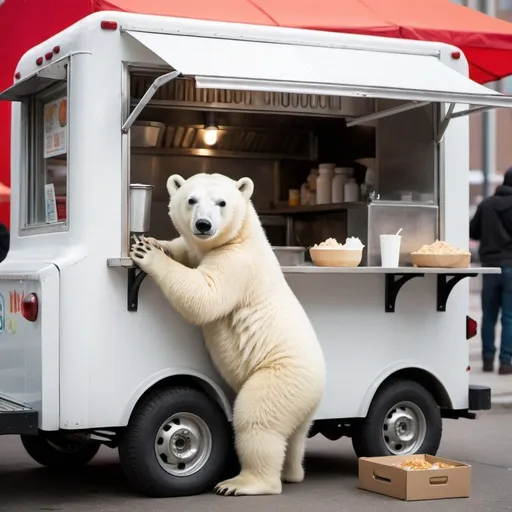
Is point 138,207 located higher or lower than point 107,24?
lower

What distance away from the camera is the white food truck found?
21.0 ft

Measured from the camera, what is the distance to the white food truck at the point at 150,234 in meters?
6.41

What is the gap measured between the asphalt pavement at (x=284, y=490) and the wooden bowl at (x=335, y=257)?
137cm

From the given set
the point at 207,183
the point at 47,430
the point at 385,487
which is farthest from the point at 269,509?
the point at 207,183

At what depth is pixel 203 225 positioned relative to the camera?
6.50 m

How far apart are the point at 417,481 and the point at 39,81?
10.9ft

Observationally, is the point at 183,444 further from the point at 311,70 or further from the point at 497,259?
the point at 497,259

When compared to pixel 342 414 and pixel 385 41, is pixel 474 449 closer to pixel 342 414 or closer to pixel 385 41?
pixel 342 414

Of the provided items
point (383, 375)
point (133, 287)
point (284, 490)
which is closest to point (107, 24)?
point (133, 287)

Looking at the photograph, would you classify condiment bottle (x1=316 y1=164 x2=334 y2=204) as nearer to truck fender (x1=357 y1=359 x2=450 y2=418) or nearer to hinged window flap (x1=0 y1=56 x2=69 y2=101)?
truck fender (x1=357 y1=359 x2=450 y2=418)

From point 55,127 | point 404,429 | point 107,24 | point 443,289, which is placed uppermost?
point 107,24

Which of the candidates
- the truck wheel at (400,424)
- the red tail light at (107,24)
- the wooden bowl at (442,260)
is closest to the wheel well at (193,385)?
the truck wheel at (400,424)

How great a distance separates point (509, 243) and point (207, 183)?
20.2ft

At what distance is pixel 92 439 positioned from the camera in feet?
23.2
